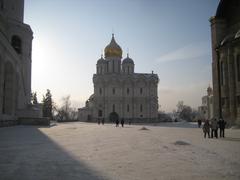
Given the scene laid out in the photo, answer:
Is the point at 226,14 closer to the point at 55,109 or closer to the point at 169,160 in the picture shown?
the point at 169,160

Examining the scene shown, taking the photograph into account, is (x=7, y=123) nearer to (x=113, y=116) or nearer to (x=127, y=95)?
(x=113, y=116)

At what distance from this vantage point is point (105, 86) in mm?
78438

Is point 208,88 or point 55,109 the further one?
point 55,109

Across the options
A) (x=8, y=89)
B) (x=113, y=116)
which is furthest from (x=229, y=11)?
(x=113, y=116)

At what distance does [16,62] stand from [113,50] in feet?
142

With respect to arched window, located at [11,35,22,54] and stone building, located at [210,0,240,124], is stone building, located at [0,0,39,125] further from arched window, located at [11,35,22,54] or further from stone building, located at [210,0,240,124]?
stone building, located at [210,0,240,124]

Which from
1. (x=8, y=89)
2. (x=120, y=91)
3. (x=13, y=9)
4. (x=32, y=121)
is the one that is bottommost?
(x=32, y=121)

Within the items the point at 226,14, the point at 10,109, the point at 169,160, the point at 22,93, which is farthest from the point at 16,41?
the point at 169,160

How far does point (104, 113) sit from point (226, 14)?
48422 mm

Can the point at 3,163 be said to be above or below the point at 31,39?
below

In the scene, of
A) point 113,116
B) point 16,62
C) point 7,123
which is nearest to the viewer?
point 7,123

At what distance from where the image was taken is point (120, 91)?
78.8 meters

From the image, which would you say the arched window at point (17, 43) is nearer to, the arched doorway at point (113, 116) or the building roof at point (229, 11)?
the building roof at point (229, 11)

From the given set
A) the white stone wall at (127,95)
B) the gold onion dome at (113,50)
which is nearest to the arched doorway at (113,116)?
the white stone wall at (127,95)
